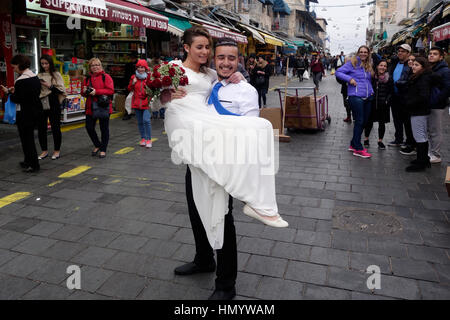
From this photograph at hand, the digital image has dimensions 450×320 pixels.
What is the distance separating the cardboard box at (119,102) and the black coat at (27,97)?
5967mm

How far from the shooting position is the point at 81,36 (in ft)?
45.2

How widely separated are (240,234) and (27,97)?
4344 mm

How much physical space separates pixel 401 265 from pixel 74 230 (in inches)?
128

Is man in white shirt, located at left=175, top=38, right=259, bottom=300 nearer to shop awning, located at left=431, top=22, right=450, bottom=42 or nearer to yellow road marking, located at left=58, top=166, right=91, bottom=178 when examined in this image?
yellow road marking, located at left=58, top=166, right=91, bottom=178

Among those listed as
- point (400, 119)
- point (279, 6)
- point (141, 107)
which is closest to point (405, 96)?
point (400, 119)

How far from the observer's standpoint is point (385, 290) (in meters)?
3.13

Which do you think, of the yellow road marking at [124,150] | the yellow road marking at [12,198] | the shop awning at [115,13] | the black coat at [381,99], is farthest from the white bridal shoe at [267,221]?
the shop awning at [115,13]

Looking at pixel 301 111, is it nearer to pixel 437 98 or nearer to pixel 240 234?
pixel 437 98

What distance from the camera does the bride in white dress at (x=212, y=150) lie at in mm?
2613

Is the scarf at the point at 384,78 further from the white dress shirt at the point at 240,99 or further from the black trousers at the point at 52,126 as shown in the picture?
the black trousers at the point at 52,126

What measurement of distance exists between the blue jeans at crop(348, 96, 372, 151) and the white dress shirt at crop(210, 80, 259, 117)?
17.0ft

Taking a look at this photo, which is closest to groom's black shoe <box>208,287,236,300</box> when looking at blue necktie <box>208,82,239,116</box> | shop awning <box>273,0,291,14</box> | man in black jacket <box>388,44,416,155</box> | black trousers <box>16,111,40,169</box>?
blue necktie <box>208,82,239,116</box>

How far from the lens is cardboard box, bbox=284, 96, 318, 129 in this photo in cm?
974

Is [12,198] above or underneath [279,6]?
underneath
